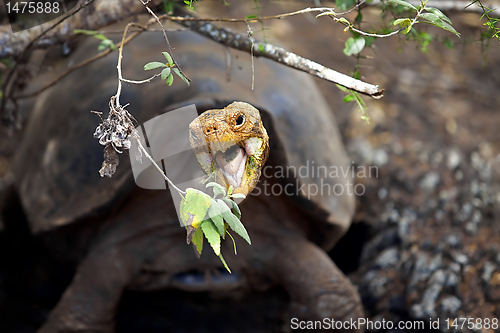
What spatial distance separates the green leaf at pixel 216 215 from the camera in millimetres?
842

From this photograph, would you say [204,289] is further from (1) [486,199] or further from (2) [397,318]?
(1) [486,199]

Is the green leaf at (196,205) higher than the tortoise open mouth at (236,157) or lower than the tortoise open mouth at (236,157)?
lower

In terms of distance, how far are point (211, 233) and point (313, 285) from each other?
1.14 m

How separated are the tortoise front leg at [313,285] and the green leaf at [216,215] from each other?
1.11 m

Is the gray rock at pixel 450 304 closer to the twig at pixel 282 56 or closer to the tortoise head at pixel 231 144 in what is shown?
the twig at pixel 282 56

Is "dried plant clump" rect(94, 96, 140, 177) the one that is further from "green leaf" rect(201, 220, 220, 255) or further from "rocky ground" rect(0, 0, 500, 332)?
"rocky ground" rect(0, 0, 500, 332)

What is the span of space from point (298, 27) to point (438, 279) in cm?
262

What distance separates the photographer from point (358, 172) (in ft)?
9.50

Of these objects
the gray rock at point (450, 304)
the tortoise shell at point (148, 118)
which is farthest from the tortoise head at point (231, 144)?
the gray rock at point (450, 304)

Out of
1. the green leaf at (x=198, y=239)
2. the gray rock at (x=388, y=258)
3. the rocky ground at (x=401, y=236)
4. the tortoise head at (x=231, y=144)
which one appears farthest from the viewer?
the gray rock at (x=388, y=258)

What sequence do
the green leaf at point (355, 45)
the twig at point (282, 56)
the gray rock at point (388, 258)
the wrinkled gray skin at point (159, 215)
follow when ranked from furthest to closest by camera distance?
the gray rock at point (388, 258), the wrinkled gray skin at point (159, 215), the green leaf at point (355, 45), the twig at point (282, 56)

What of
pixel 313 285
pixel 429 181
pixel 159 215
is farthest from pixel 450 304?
pixel 159 215

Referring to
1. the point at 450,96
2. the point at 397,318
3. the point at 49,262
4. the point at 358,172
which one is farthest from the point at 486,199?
the point at 49,262

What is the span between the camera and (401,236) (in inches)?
95.2
